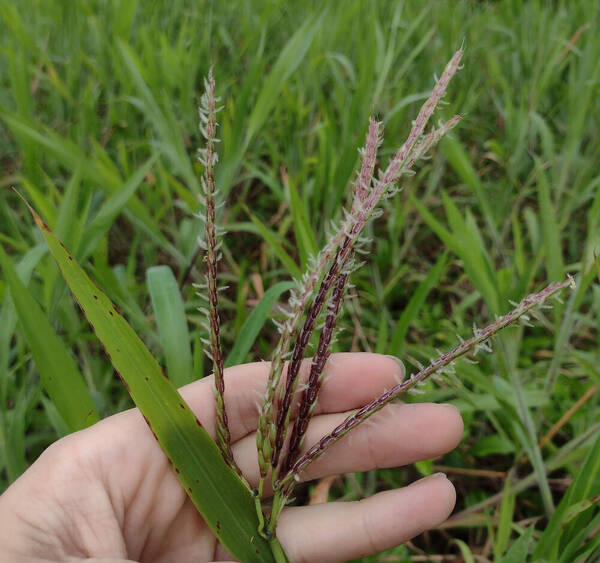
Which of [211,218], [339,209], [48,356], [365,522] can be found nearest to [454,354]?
[211,218]

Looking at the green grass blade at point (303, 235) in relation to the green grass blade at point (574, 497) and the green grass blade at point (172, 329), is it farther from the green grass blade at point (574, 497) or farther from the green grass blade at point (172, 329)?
the green grass blade at point (574, 497)

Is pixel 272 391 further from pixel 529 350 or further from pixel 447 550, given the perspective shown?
pixel 529 350

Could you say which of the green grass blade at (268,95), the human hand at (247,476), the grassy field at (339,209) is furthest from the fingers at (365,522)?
the green grass blade at (268,95)

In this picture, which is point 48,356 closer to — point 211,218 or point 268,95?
point 211,218

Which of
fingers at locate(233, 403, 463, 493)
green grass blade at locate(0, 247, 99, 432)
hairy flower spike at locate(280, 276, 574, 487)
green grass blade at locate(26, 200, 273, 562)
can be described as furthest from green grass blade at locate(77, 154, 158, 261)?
hairy flower spike at locate(280, 276, 574, 487)

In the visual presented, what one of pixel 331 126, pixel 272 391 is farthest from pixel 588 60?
pixel 272 391

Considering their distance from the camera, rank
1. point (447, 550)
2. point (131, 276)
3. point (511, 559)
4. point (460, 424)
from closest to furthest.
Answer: point (511, 559) < point (460, 424) < point (447, 550) < point (131, 276)
